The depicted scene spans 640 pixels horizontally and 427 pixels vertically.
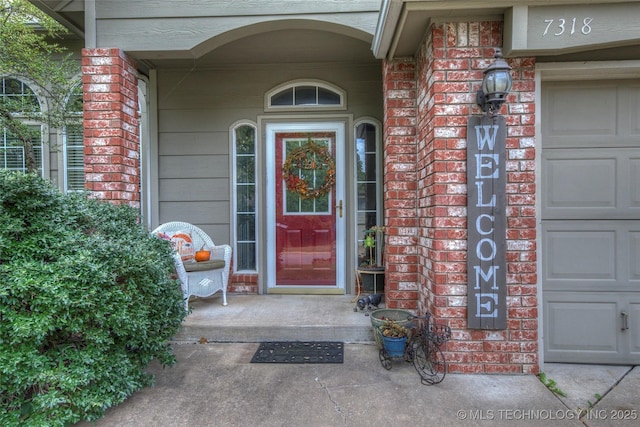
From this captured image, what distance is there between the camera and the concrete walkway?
1.83m

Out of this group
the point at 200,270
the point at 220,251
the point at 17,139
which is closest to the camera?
the point at 200,270

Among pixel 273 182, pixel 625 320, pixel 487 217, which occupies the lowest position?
pixel 625 320

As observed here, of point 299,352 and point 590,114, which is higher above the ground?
point 590,114

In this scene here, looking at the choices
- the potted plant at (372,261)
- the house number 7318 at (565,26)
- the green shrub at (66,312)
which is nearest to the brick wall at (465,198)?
the house number 7318 at (565,26)

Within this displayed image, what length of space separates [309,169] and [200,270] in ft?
4.93

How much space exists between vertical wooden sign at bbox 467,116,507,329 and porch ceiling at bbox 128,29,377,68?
5.15 ft

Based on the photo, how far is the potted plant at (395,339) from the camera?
2.34 metres

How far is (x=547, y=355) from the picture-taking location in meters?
2.46

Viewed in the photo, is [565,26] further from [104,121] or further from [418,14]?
[104,121]

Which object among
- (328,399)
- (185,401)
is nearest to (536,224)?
(328,399)

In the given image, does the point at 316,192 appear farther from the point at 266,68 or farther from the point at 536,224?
the point at 536,224

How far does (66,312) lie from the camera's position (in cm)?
171

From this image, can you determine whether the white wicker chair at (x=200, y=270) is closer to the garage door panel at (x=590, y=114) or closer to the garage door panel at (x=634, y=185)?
the garage door panel at (x=590, y=114)

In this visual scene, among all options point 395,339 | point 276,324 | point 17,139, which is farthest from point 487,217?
point 17,139
